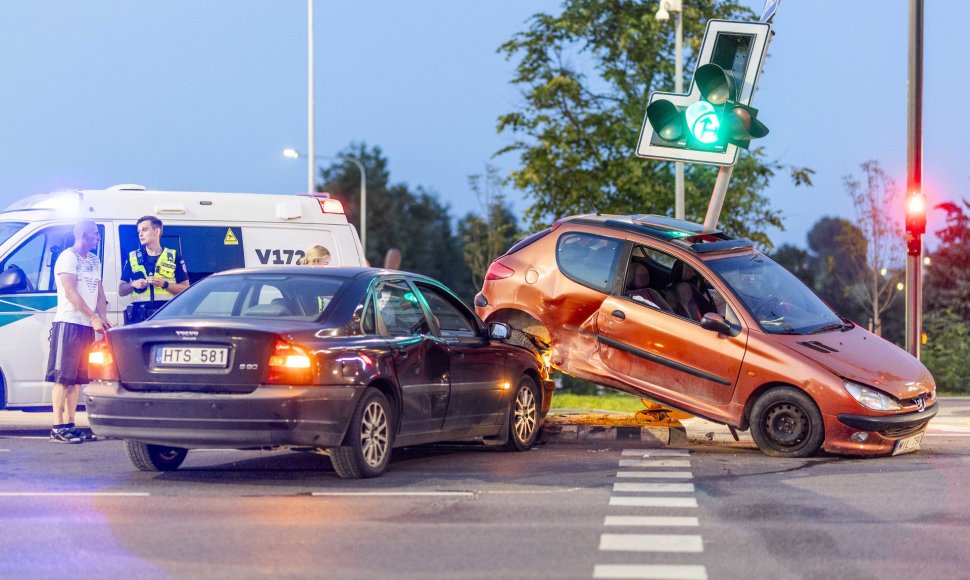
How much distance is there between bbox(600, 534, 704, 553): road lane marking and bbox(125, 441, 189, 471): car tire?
4017 mm

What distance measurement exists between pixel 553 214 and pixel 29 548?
33.2 m

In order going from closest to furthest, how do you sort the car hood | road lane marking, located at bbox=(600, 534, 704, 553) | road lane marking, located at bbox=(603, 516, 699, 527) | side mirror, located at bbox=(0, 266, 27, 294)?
road lane marking, located at bbox=(600, 534, 704, 553), road lane marking, located at bbox=(603, 516, 699, 527), the car hood, side mirror, located at bbox=(0, 266, 27, 294)

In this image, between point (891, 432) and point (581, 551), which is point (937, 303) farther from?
point (581, 551)

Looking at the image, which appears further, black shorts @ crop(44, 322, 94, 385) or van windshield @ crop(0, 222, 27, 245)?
van windshield @ crop(0, 222, 27, 245)

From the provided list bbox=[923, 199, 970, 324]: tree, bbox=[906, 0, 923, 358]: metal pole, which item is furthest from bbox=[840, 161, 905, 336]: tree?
bbox=[906, 0, 923, 358]: metal pole

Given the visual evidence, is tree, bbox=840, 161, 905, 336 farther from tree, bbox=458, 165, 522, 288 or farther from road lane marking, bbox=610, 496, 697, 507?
road lane marking, bbox=610, 496, 697, 507

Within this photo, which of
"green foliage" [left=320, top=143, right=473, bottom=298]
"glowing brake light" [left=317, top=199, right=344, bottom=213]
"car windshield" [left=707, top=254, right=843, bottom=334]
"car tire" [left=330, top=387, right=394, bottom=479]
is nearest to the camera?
"car tire" [left=330, top=387, right=394, bottom=479]

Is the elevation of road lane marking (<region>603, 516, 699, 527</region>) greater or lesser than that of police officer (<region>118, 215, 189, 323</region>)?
greater

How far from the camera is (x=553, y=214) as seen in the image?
1564 inches

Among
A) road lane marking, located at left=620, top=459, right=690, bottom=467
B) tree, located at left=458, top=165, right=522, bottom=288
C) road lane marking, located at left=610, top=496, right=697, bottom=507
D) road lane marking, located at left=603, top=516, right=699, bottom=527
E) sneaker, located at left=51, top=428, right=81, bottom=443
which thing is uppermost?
road lane marking, located at left=603, top=516, right=699, bottom=527

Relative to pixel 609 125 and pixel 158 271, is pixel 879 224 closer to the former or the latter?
pixel 609 125

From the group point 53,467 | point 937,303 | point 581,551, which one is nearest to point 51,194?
point 53,467

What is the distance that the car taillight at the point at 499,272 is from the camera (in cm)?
1327

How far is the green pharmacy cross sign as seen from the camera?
1279cm
